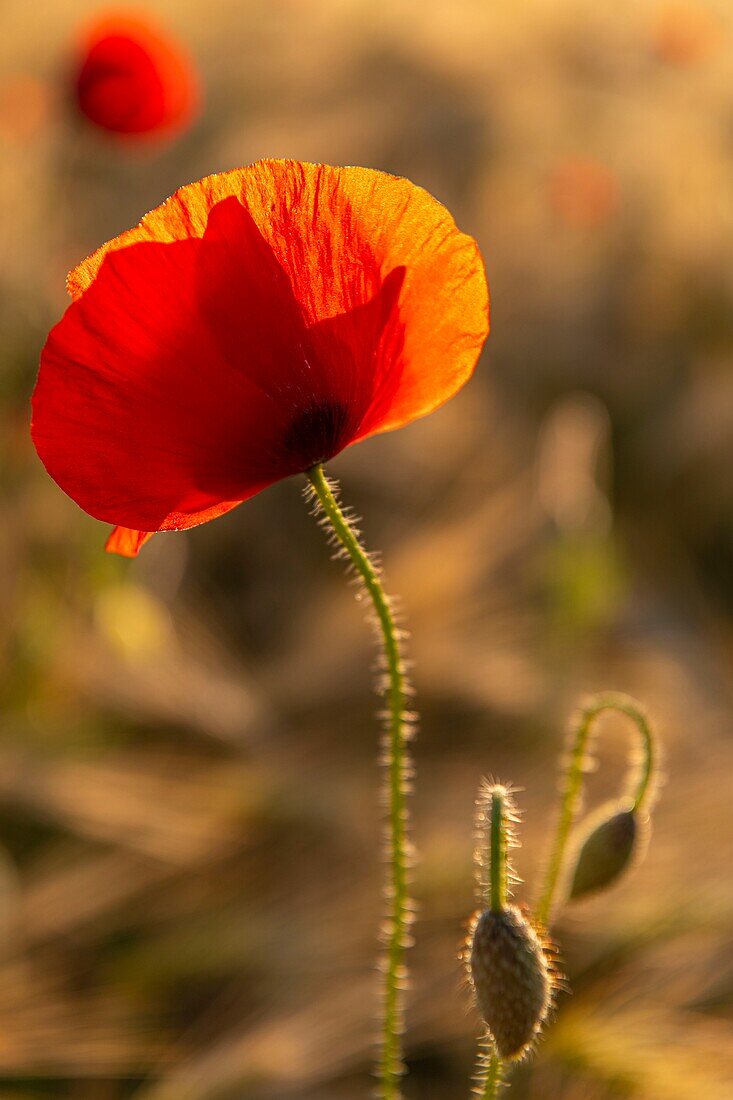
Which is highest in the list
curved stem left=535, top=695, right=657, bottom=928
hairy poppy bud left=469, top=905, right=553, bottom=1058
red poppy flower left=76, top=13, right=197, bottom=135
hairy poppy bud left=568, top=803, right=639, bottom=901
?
red poppy flower left=76, top=13, right=197, bottom=135

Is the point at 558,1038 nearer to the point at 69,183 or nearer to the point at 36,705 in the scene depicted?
the point at 36,705

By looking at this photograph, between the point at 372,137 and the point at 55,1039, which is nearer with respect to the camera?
the point at 55,1039

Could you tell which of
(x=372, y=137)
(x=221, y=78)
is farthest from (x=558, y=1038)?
(x=221, y=78)

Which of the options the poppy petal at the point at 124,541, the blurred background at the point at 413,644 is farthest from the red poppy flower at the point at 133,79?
the poppy petal at the point at 124,541

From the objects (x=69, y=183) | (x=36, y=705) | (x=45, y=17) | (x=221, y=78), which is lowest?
(x=36, y=705)

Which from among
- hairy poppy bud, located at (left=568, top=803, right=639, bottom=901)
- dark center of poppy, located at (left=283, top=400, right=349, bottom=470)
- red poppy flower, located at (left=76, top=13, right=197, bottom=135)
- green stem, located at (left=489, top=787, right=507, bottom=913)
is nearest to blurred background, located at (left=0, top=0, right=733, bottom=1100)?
red poppy flower, located at (left=76, top=13, right=197, bottom=135)

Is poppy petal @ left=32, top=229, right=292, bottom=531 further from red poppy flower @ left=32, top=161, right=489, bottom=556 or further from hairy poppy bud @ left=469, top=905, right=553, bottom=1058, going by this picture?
hairy poppy bud @ left=469, top=905, right=553, bottom=1058
